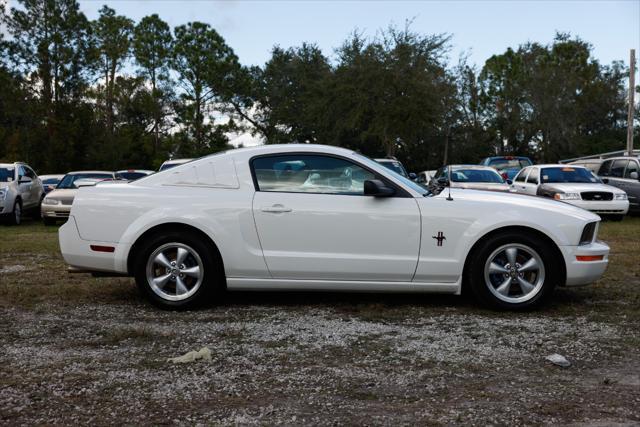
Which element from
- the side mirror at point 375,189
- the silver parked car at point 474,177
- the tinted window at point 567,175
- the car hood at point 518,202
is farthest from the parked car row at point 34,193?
the car hood at point 518,202

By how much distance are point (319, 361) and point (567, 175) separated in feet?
48.6

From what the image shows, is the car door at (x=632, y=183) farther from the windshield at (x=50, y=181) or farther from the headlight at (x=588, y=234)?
the windshield at (x=50, y=181)

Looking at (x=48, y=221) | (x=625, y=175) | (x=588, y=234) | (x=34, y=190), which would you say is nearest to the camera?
(x=588, y=234)

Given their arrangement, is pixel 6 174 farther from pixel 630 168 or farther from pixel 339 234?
pixel 630 168

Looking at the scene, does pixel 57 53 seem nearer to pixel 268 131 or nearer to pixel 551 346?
pixel 268 131

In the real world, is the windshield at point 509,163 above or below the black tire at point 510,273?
above

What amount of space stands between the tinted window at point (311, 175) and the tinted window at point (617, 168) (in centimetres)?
1536

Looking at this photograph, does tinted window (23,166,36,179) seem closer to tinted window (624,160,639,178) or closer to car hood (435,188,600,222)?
car hood (435,188,600,222)

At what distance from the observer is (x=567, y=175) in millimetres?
17984

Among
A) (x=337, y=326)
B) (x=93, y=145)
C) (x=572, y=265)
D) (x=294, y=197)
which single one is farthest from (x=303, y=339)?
(x=93, y=145)

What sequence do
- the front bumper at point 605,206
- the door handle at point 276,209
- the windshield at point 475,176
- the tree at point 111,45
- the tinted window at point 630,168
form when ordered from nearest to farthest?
the door handle at point 276,209 < the front bumper at point 605,206 < the windshield at point 475,176 < the tinted window at point 630,168 < the tree at point 111,45

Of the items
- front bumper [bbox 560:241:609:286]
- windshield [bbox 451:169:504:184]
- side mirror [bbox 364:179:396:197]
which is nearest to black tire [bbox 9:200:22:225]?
windshield [bbox 451:169:504:184]

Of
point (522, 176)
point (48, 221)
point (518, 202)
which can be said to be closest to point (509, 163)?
point (522, 176)

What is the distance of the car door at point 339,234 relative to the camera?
624cm
